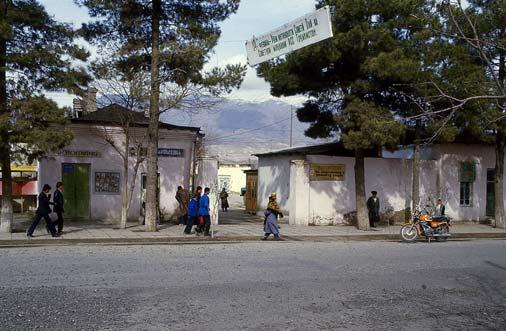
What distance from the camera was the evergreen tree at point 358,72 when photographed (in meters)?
20.3

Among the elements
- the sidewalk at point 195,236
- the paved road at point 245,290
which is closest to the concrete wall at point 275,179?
the sidewalk at point 195,236

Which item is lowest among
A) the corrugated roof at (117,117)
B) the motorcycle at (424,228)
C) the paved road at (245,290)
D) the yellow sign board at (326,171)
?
the paved road at (245,290)

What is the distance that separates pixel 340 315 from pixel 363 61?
14976 mm

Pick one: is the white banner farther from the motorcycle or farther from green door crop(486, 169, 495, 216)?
green door crop(486, 169, 495, 216)

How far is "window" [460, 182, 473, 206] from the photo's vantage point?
2905 centimetres

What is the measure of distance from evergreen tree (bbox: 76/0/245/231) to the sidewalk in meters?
1.57

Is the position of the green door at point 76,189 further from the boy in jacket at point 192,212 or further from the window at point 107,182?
the boy in jacket at point 192,212

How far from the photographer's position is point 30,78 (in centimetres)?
1834

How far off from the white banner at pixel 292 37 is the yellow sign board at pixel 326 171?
40.8 ft

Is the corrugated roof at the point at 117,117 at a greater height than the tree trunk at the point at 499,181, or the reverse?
the corrugated roof at the point at 117,117

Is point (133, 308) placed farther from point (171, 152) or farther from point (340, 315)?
point (171, 152)

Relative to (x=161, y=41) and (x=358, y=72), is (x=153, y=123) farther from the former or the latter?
(x=358, y=72)

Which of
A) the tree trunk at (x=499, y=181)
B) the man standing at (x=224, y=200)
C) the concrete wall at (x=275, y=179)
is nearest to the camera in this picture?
the tree trunk at (x=499, y=181)

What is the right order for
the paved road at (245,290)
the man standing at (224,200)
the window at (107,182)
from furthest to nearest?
the man standing at (224,200) < the window at (107,182) < the paved road at (245,290)
